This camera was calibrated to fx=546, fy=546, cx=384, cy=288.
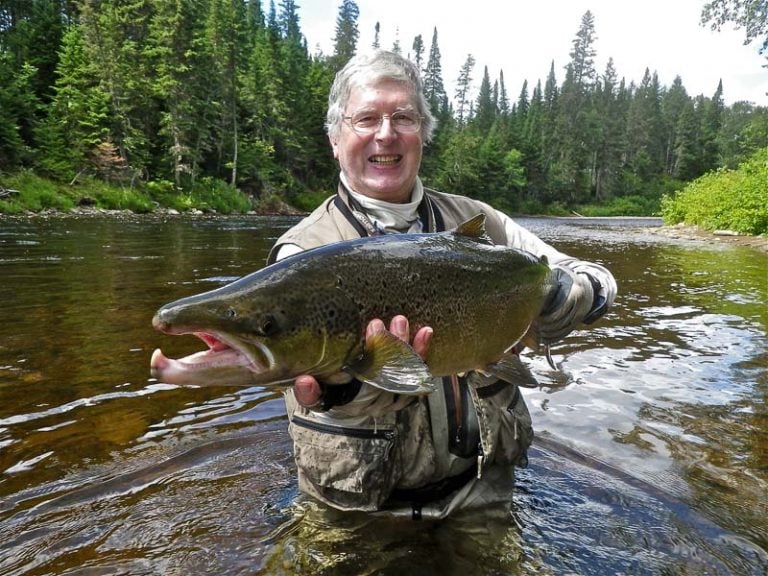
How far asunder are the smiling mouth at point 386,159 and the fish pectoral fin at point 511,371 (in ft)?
3.92

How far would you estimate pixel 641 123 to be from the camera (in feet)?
308

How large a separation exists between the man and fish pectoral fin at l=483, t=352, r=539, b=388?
31 cm

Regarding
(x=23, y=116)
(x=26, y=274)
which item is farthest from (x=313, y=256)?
(x=23, y=116)

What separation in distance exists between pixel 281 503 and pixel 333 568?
79 cm

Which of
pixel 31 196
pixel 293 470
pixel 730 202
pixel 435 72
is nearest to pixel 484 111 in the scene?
pixel 435 72

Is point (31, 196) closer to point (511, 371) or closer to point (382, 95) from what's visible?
point (382, 95)

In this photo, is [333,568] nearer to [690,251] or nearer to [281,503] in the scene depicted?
[281,503]

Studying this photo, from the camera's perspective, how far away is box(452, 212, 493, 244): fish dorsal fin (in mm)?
2568

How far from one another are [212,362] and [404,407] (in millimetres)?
1082

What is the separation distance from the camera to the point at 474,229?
8.59 ft

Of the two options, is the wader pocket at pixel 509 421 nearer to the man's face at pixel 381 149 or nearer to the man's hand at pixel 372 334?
the man's hand at pixel 372 334

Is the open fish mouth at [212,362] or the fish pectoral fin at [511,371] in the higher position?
the open fish mouth at [212,362]

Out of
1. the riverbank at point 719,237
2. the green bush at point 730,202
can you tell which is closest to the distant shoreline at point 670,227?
the riverbank at point 719,237

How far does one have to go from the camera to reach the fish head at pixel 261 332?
182 centimetres
